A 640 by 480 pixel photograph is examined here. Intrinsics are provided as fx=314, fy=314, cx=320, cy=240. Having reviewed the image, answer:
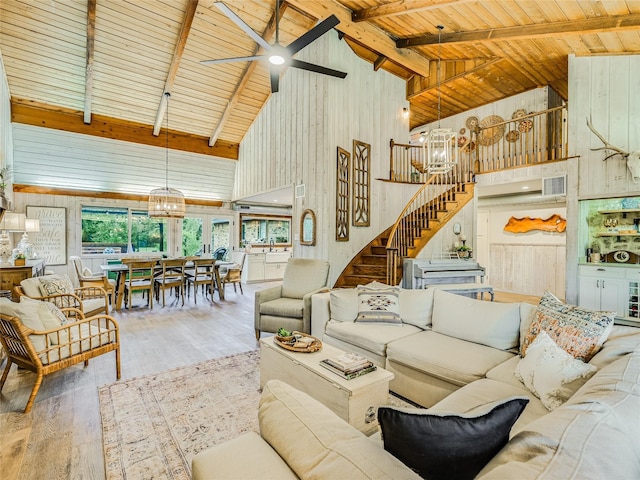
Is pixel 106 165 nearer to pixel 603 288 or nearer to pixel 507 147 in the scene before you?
pixel 507 147

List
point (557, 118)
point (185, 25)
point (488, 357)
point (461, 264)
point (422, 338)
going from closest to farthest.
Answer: point (488, 357), point (422, 338), point (185, 25), point (461, 264), point (557, 118)

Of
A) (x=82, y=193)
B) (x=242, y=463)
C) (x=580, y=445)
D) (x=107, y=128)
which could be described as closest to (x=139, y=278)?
(x=82, y=193)

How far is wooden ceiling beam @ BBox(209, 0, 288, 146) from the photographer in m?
5.54

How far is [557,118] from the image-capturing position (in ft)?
20.6

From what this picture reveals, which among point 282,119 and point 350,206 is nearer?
point 350,206

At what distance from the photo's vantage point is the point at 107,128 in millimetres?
6895

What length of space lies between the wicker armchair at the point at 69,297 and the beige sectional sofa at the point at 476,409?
3.53 metres

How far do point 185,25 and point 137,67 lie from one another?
4.79ft

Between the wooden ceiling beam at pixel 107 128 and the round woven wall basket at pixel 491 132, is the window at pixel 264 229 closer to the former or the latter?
the wooden ceiling beam at pixel 107 128

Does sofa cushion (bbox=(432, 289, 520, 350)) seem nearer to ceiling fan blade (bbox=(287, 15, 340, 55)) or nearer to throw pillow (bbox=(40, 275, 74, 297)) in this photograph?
ceiling fan blade (bbox=(287, 15, 340, 55))

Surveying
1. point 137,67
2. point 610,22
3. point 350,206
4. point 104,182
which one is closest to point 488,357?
point 350,206

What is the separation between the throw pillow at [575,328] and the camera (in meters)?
1.86

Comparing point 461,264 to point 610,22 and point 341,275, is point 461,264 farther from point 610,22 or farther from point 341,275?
point 610,22

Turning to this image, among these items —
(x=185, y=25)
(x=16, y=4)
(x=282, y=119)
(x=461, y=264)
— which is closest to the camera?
(x=16, y=4)
